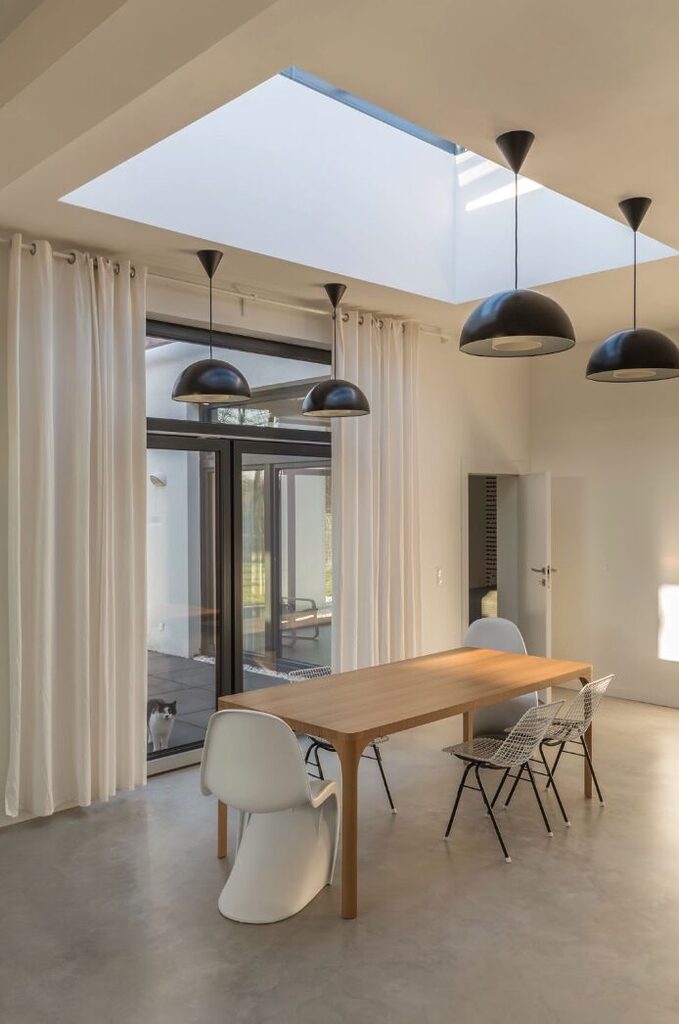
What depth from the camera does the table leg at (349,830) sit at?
3371mm

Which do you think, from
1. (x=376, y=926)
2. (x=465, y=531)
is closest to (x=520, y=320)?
(x=376, y=926)

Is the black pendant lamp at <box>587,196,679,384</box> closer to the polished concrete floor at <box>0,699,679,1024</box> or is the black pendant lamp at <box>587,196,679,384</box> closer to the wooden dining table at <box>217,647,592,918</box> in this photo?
the wooden dining table at <box>217,647,592,918</box>

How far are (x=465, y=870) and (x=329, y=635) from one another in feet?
8.49

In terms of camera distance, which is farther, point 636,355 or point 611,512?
point 611,512

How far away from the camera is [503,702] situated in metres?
4.93

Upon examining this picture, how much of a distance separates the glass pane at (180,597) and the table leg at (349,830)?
2191 millimetres

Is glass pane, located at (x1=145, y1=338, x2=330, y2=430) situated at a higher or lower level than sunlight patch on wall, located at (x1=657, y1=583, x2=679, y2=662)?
higher

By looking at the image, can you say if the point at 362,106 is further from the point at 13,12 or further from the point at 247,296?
the point at 13,12

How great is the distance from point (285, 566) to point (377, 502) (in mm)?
834

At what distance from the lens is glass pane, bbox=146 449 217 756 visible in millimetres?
5281

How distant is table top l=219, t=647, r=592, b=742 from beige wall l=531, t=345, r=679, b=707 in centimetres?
255

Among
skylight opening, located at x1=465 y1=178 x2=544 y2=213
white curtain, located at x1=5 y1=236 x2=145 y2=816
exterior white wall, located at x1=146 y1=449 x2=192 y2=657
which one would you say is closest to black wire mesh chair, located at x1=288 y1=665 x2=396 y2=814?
exterior white wall, located at x1=146 y1=449 x2=192 y2=657

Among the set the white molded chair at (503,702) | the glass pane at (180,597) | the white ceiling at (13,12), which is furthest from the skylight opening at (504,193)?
the white ceiling at (13,12)

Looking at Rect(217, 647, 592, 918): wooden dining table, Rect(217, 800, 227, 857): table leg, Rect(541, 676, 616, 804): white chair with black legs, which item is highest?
Rect(217, 647, 592, 918): wooden dining table
